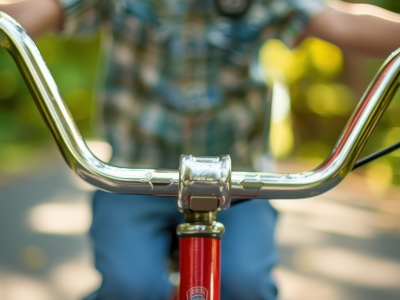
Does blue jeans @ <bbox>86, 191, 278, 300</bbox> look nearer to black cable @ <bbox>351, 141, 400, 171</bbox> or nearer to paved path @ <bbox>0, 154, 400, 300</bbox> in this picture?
black cable @ <bbox>351, 141, 400, 171</bbox>

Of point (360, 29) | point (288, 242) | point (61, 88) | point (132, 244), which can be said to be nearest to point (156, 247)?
point (132, 244)

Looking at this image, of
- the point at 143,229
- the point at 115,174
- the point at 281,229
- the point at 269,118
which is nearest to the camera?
the point at 115,174

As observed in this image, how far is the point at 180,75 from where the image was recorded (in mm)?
896

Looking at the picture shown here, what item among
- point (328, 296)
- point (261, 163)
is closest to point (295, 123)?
point (328, 296)

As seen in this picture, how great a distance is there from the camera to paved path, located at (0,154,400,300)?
72.2 inches

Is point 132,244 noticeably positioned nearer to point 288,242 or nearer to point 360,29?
point 360,29

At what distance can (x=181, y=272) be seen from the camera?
0.57 metres

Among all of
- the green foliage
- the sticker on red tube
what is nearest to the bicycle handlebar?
the sticker on red tube

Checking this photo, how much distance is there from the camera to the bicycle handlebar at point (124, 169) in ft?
1.74

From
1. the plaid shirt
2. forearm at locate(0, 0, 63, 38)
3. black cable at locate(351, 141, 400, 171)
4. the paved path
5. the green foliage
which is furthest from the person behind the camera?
the green foliage

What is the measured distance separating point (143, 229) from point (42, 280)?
113 centimetres

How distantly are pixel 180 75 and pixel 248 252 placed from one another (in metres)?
0.27

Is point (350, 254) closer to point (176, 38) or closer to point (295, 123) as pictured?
point (176, 38)

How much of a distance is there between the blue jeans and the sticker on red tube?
0.69 ft
